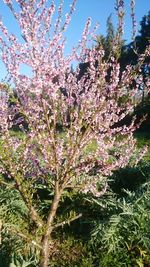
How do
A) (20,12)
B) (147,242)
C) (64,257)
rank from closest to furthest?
(20,12) < (147,242) < (64,257)

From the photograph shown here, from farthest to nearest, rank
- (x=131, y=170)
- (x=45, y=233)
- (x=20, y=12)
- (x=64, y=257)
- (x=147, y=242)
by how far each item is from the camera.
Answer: (x=131, y=170), (x=64, y=257), (x=147, y=242), (x=45, y=233), (x=20, y=12)

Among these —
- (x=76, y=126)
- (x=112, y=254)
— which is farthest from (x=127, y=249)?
(x=76, y=126)

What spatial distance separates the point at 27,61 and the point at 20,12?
58 cm

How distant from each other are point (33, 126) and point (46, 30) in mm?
1156

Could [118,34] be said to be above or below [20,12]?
below

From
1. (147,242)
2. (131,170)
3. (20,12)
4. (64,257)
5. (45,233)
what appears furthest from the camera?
(131,170)

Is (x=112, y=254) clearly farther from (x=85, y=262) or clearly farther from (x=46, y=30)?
(x=46, y=30)

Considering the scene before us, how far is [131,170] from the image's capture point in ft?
34.5

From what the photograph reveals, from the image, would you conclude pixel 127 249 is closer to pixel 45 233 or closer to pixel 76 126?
pixel 45 233

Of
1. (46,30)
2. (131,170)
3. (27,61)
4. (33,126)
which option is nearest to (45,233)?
(33,126)

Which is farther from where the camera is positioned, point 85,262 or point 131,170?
point 131,170

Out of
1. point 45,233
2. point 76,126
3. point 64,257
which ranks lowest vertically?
point 64,257

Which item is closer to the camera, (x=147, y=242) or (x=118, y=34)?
(x=118, y=34)

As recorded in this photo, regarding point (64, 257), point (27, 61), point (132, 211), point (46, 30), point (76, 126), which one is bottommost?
point (64, 257)
